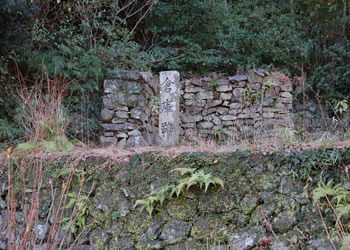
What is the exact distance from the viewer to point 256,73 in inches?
276

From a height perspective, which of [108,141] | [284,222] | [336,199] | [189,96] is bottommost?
[284,222]

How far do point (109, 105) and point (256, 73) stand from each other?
3.21 meters

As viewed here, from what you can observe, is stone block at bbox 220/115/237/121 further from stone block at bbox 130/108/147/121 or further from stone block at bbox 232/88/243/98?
stone block at bbox 130/108/147/121

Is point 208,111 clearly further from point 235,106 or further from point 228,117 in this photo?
point 235,106

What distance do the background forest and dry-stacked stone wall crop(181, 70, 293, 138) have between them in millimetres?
748

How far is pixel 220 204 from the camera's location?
3.34 metres

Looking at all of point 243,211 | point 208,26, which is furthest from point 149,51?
point 243,211

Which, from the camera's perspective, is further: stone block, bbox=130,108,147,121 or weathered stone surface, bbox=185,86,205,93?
weathered stone surface, bbox=185,86,205,93

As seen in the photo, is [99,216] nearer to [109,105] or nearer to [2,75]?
[109,105]

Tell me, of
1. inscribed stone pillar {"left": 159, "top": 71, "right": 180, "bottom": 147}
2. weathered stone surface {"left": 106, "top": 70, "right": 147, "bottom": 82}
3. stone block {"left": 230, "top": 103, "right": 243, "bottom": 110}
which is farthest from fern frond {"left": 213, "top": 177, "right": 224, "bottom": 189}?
stone block {"left": 230, "top": 103, "right": 243, "bottom": 110}

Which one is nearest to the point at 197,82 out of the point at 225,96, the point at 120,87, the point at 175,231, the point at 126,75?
the point at 225,96

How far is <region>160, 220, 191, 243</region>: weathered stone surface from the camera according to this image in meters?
3.30

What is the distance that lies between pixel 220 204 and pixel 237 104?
398cm

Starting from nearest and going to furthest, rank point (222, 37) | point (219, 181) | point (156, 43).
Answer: point (219, 181)
point (156, 43)
point (222, 37)
